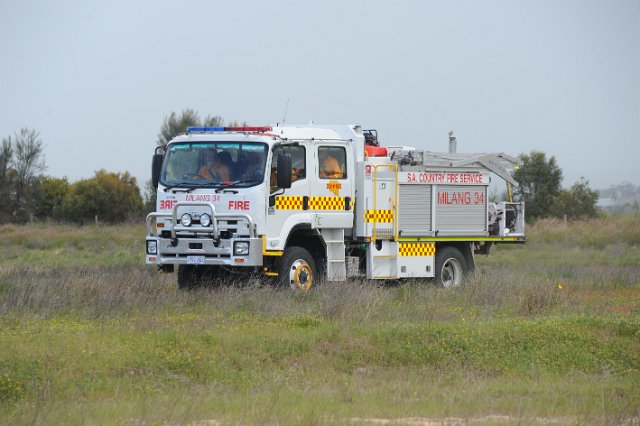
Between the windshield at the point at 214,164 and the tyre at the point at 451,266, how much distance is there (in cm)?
548

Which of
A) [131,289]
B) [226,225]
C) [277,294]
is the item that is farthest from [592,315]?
[131,289]

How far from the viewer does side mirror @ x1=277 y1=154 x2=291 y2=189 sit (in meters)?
18.1

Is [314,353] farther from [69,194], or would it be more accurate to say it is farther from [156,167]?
[69,194]

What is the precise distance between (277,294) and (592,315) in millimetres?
5066

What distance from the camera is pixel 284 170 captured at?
59.5ft

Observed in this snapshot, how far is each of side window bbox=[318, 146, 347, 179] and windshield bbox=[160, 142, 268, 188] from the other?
1.62 meters

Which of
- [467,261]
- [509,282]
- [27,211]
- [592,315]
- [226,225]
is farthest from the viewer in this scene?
[27,211]

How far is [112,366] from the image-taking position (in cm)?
1205

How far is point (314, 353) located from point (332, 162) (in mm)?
6861

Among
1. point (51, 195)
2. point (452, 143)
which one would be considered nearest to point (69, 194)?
point (51, 195)

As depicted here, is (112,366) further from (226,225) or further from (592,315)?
(592,315)

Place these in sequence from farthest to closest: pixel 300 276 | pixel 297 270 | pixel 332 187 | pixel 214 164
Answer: pixel 332 187 < pixel 300 276 < pixel 297 270 < pixel 214 164

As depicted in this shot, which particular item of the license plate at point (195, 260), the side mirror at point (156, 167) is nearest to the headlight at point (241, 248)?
the license plate at point (195, 260)

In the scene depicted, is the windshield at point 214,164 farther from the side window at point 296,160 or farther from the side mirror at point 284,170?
the side window at point 296,160
